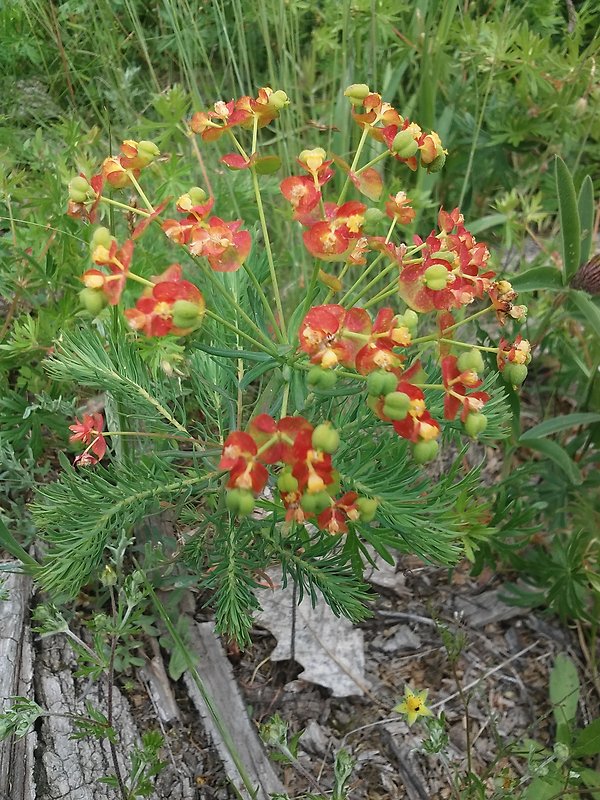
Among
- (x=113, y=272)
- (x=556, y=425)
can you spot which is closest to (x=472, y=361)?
(x=113, y=272)

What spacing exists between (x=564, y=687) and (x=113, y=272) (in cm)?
142

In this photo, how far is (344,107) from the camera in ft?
6.77

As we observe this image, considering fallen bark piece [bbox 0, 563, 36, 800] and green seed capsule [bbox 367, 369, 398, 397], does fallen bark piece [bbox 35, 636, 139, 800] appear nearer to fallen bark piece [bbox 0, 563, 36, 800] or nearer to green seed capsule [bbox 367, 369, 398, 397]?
fallen bark piece [bbox 0, 563, 36, 800]

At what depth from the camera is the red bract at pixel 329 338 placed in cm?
82

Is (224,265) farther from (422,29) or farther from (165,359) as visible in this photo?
(422,29)

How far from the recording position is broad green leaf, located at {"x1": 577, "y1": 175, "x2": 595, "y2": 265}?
1.54 meters

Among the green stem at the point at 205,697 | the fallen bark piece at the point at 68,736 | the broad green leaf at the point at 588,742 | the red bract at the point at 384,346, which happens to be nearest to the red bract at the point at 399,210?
the red bract at the point at 384,346

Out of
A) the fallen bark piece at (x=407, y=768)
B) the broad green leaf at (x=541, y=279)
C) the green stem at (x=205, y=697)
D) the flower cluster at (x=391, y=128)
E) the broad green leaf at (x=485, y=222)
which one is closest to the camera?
the flower cluster at (x=391, y=128)

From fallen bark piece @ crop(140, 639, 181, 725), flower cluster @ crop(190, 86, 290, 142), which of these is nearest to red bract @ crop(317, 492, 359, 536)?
flower cluster @ crop(190, 86, 290, 142)

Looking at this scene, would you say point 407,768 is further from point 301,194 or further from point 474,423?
point 301,194

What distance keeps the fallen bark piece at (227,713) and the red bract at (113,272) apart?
0.82 metres

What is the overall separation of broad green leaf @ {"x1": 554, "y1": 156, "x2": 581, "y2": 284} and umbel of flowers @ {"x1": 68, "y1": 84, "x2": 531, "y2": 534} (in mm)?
514

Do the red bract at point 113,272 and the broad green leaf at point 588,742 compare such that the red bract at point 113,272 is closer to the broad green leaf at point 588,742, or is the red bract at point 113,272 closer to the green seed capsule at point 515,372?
Answer: the green seed capsule at point 515,372

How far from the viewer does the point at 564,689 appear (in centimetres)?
160
